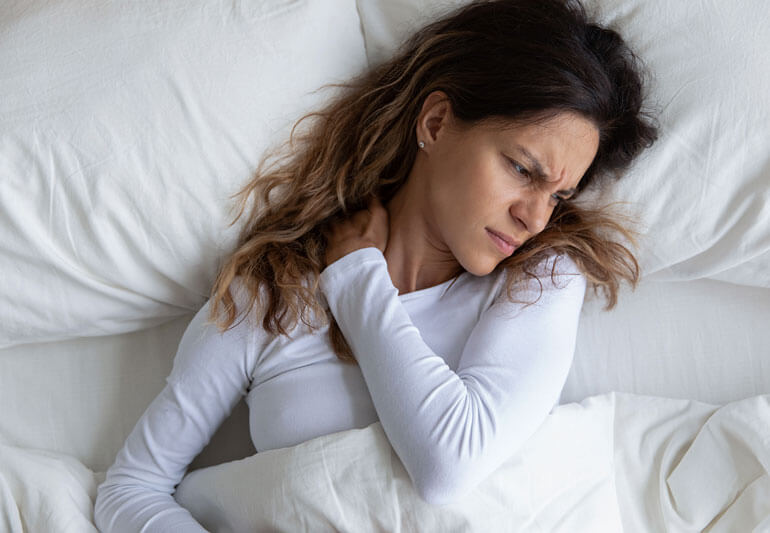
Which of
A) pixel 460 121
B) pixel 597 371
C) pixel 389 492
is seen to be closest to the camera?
pixel 389 492

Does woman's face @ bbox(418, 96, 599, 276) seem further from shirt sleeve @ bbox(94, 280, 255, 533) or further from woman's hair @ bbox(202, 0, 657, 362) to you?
shirt sleeve @ bbox(94, 280, 255, 533)

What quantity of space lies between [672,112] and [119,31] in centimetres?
75

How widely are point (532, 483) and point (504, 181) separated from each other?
14.4 inches

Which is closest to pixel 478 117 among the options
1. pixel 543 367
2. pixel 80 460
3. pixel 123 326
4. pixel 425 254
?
pixel 425 254

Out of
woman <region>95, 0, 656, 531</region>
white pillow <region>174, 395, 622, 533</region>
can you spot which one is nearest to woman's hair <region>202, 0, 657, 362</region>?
woman <region>95, 0, 656, 531</region>

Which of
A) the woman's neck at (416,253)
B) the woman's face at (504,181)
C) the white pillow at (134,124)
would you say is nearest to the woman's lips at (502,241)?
the woman's face at (504,181)

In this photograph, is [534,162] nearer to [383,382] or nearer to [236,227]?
[383,382]

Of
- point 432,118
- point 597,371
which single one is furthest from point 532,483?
point 432,118

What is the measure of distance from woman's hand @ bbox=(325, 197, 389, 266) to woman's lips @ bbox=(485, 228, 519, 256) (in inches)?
6.9

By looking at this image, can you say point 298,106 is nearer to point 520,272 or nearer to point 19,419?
point 520,272

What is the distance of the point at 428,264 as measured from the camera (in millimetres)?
1145

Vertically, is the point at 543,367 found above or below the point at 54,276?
below

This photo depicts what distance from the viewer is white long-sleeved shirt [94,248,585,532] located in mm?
951

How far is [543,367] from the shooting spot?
3.24 ft
